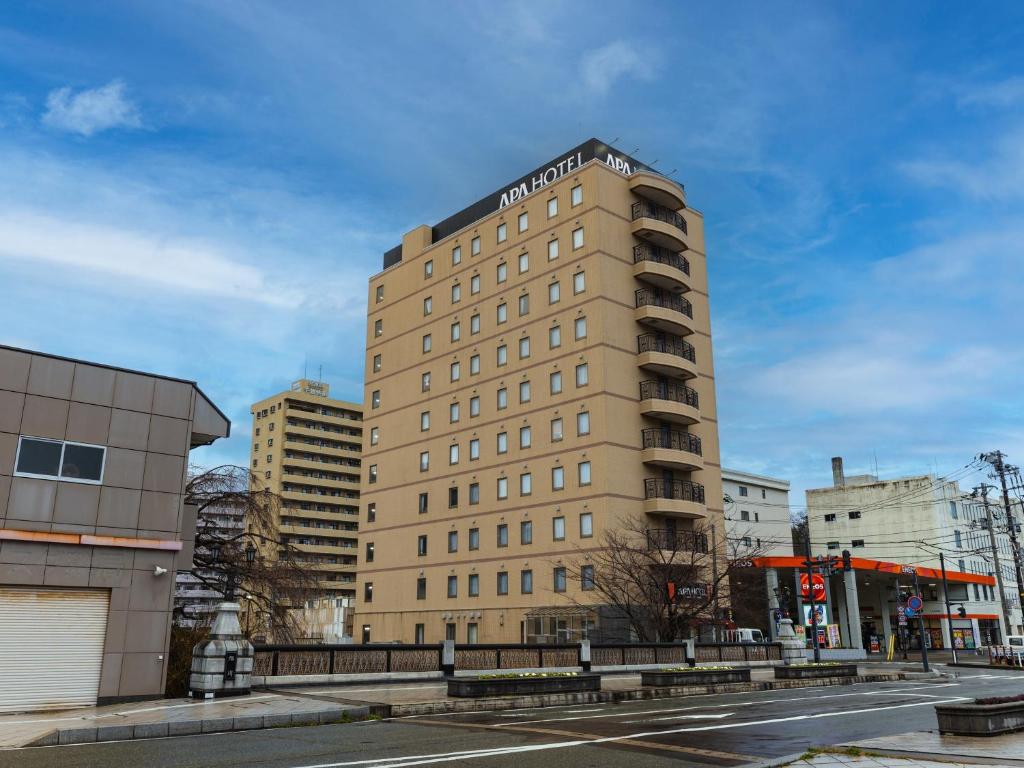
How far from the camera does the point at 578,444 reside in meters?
50.9

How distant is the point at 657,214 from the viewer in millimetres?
57281

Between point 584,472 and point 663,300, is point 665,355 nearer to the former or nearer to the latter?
point 663,300

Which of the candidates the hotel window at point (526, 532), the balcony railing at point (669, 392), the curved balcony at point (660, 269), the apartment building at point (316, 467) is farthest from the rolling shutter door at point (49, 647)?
the apartment building at point (316, 467)

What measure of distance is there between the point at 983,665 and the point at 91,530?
49.0m

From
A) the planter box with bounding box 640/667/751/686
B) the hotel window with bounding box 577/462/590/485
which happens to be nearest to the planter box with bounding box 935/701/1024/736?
the planter box with bounding box 640/667/751/686

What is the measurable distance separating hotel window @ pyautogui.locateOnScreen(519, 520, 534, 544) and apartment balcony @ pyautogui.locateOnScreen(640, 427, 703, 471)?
323 inches

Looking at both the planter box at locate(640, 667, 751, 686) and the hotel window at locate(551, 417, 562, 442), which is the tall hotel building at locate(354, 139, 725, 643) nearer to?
the hotel window at locate(551, 417, 562, 442)

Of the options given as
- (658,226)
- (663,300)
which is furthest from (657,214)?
(663,300)

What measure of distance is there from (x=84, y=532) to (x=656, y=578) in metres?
30.8

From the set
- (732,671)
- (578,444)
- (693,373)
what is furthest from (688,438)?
(732,671)

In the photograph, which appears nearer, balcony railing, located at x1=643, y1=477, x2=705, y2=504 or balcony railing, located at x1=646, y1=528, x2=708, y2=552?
balcony railing, located at x1=646, y1=528, x2=708, y2=552

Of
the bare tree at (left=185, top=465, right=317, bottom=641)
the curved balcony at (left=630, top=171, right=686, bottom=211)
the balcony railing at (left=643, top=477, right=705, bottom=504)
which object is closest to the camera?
the bare tree at (left=185, top=465, right=317, bottom=641)

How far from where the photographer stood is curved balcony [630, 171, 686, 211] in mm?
55406

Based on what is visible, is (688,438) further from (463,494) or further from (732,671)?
(732,671)
